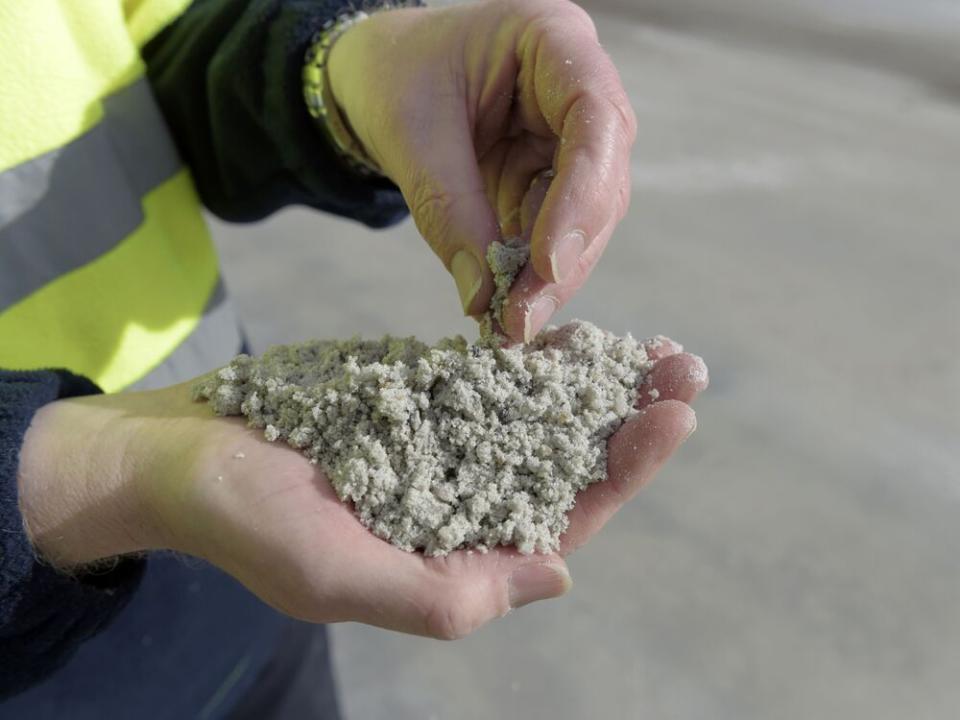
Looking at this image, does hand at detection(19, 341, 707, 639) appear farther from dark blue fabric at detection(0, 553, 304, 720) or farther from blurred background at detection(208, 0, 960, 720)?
blurred background at detection(208, 0, 960, 720)

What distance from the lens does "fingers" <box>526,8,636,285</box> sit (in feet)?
1.87

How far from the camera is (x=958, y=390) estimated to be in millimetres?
1540

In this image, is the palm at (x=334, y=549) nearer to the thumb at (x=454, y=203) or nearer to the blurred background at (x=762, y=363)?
the thumb at (x=454, y=203)

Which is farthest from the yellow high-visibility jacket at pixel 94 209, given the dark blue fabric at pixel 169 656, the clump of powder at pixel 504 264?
the clump of powder at pixel 504 264

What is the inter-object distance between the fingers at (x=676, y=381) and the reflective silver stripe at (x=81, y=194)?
0.49 m

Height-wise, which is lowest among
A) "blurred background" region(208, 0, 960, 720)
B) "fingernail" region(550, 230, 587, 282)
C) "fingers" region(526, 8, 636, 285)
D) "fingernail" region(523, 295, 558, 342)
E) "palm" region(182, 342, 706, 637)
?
"blurred background" region(208, 0, 960, 720)

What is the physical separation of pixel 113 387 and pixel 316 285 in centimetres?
120

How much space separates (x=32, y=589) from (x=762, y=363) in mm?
1389

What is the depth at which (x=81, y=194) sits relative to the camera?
69cm

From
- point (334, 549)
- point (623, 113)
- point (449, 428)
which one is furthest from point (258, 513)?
point (623, 113)

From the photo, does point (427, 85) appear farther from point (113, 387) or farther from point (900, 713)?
point (900, 713)

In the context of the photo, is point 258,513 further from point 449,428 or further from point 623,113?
point 623,113

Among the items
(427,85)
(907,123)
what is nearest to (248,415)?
(427,85)

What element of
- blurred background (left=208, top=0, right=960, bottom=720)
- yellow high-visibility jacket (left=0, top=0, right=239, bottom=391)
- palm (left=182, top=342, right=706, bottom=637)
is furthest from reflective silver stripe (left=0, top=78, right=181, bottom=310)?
blurred background (left=208, top=0, right=960, bottom=720)
